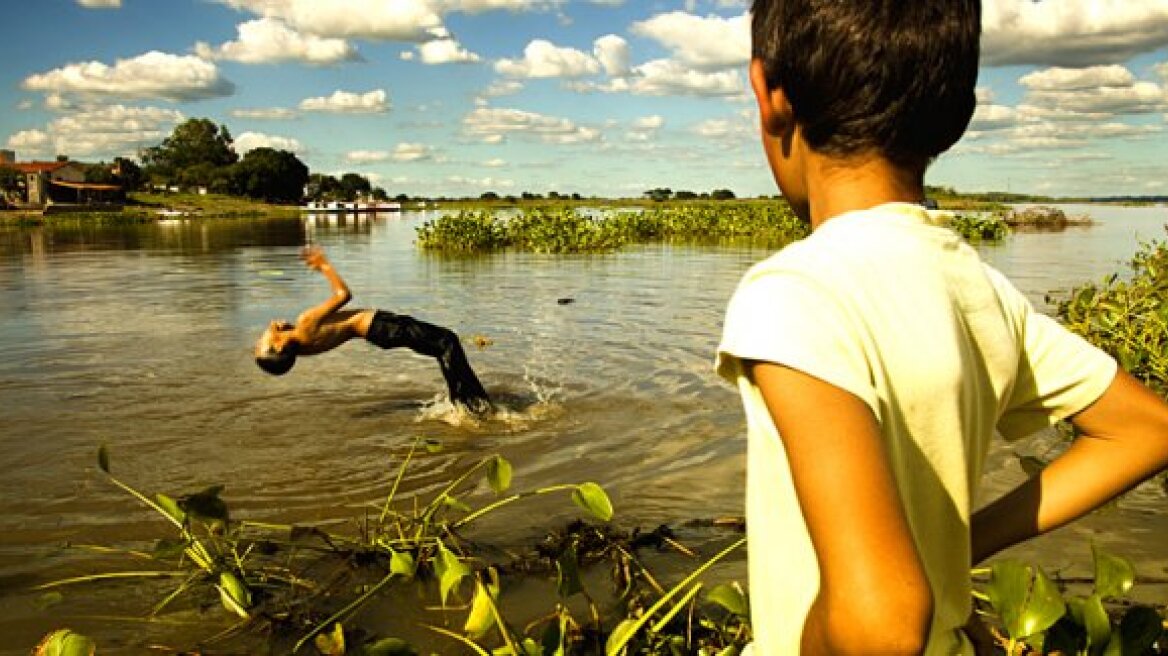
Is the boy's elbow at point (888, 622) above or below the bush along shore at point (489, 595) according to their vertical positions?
above

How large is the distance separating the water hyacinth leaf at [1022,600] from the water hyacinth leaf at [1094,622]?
0.41 m

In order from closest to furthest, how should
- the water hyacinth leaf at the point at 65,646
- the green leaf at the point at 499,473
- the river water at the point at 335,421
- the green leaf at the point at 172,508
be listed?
1. the water hyacinth leaf at the point at 65,646
2. the green leaf at the point at 499,473
3. the green leaf at the point at 172,508
4. the river water at the point at 335,421

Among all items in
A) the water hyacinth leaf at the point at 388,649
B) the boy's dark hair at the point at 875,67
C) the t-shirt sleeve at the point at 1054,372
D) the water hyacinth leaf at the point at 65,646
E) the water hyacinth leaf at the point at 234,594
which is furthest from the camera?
the water hyacinth leaf at the point at 234,594

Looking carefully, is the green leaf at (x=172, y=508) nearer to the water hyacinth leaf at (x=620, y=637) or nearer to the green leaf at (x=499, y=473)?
the green leaf at (x=499, y=473)

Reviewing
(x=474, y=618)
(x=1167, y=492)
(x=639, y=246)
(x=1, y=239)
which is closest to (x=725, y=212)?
(x=639, y=246)

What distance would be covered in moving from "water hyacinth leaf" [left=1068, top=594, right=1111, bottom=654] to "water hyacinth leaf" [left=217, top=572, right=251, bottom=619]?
117 inches

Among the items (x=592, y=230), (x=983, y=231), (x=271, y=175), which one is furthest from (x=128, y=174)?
(x=983, y=231)

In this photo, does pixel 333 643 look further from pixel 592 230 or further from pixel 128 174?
pixel 128 174

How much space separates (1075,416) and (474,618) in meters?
1.72

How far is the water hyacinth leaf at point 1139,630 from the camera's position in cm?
219

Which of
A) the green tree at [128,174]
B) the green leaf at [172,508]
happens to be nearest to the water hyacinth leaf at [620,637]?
the green leaf at [172,508]

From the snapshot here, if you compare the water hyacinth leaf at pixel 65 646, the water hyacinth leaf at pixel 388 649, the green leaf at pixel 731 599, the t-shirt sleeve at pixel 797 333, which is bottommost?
the water hyacinth leaf at pixel 388 649

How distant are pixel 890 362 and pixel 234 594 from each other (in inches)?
126

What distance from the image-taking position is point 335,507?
17.3 ft
